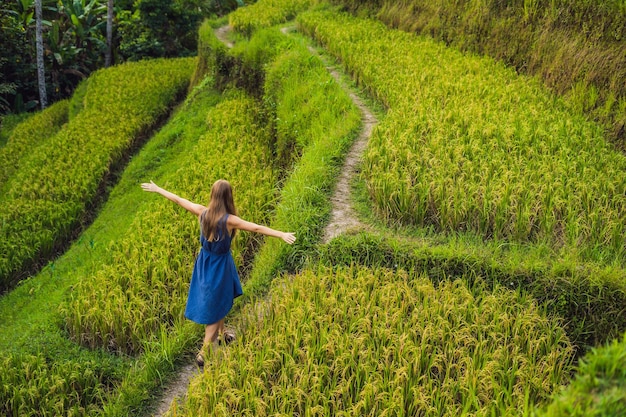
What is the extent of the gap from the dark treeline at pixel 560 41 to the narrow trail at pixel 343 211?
2.45 m

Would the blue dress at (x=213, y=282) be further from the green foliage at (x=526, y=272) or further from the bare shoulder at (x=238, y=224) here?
the green foliage at (x=526, y=272)

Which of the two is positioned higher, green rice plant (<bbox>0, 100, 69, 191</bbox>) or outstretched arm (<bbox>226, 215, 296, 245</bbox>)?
outstretched arm (<bbox>226, 215, 296, 245</bbox>)

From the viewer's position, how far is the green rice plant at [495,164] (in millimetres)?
4879

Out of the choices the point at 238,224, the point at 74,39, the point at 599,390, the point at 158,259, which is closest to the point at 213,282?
the point at 238,224

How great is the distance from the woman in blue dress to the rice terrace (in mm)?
267

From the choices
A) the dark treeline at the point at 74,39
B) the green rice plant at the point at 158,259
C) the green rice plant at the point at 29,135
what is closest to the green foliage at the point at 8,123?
the green rice plant at the point at 29,135

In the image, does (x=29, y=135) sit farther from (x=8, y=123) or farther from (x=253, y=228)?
(x=253, y=228)

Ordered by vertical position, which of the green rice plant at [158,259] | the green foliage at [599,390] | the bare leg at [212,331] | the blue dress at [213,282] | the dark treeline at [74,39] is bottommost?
the dark treeline at [74,39]

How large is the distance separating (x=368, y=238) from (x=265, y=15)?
11.7 metres

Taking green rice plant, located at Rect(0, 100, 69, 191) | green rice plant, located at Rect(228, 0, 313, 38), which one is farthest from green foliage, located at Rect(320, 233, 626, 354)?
green rice plant, located at Rect(228, 0, 313, 38)

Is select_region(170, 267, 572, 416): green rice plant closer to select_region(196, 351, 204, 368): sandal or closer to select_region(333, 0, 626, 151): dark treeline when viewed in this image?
select_region(196, 351, 204, 368): sandal

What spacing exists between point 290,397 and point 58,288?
15.4 feet

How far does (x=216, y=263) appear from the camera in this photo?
4383 mm

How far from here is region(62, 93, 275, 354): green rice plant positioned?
17.9 ft
